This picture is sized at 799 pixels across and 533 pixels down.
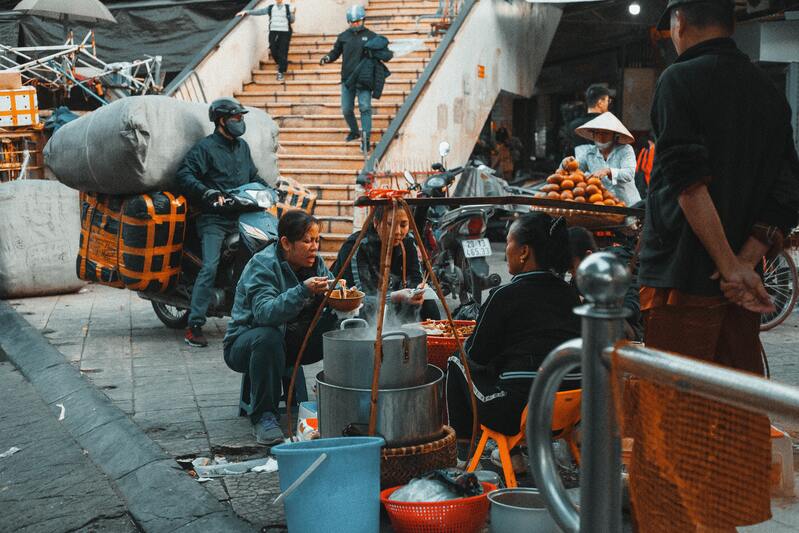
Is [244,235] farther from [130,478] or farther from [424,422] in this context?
[424,422]

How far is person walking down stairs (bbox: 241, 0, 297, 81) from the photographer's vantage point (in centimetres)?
1634

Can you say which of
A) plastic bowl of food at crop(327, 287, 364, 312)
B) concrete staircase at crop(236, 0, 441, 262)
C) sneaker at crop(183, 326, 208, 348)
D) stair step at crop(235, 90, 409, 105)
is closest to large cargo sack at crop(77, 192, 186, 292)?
sneaker at crop(183, 326, 208, 348)

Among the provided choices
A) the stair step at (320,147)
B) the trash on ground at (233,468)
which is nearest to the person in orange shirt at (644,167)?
the trash on ground at (233,468)

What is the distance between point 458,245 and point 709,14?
5.75m

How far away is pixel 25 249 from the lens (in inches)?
436

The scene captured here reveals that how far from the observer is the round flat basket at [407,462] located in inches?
159

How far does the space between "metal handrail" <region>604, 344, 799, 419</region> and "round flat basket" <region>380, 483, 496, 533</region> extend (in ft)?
6.51

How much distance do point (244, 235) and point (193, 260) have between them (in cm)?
88

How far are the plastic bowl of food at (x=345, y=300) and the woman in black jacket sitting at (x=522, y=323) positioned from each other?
107cm

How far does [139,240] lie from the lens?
7707 mm

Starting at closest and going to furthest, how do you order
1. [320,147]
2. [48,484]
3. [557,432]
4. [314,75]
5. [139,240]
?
[557,432] → [48,484] → [139,240] → [320,147] → [314,75]

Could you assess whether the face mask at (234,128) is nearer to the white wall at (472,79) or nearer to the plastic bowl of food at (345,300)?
the plastic bowl of food at (345,300)

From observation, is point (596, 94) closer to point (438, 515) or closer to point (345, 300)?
point (345, 300)

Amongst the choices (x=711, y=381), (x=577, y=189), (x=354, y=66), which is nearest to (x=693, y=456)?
(x=711, y=381)
